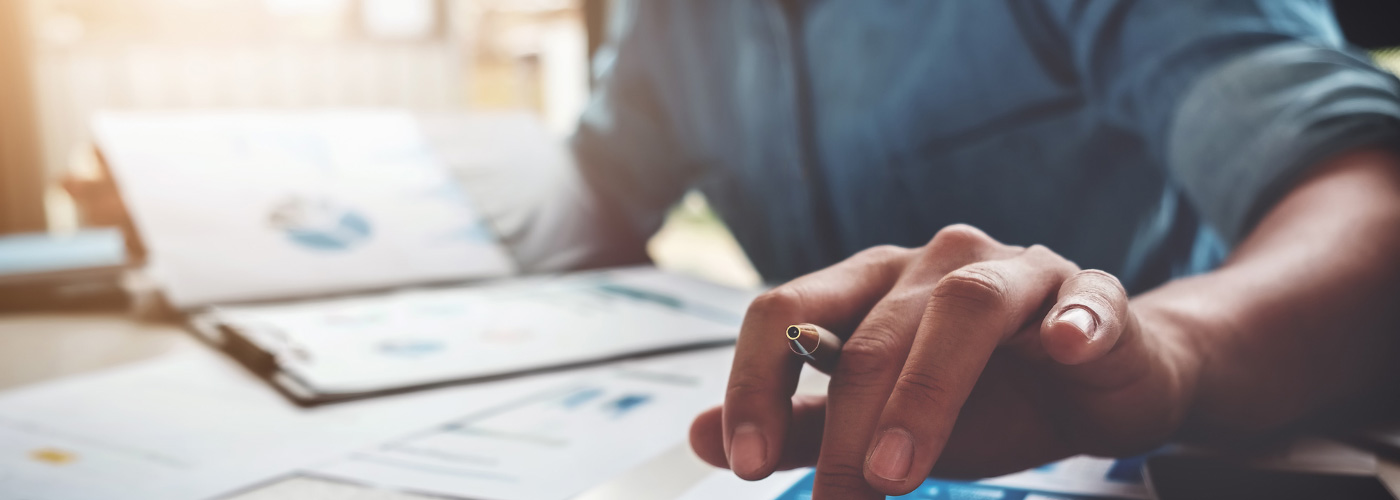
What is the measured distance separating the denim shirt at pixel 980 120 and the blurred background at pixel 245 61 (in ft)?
2.69

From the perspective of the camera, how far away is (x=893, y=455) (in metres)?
0.18

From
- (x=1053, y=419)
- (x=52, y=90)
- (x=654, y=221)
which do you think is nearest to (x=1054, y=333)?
(x=1053, y=419)

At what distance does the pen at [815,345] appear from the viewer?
195mm

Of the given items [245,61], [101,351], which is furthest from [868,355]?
[245,61]

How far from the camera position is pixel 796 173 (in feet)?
1.89

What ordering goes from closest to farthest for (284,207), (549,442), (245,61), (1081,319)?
(1081,319) → (549,442) → (284,207) → (245,61)

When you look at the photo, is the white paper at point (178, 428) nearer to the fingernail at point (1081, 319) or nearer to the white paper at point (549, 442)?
the white paper at point (549, 442)

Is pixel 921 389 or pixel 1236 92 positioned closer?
pixel 921 389

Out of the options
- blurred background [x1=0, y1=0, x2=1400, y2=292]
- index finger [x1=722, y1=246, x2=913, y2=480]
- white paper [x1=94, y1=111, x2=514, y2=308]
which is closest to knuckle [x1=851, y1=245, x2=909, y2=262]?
index finger [x1=722, y1=246, x2=913, y2=480]

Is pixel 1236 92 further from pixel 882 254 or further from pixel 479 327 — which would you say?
pixel 479 327

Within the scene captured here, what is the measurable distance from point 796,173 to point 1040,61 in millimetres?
172

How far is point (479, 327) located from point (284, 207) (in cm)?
22

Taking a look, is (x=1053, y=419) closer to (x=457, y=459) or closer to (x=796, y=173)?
(x=457, y=459)

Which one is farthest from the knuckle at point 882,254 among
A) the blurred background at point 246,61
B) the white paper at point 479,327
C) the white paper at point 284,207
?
the blurred background at point 246,61
